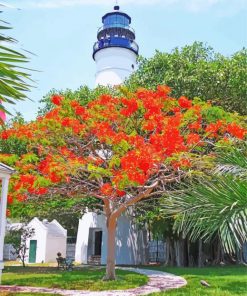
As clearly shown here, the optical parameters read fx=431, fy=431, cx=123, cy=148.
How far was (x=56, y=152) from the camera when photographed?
13352 mm

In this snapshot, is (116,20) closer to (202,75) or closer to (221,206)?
(202,75)

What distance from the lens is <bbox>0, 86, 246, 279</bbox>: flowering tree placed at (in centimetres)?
1146

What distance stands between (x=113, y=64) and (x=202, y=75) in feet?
41.8

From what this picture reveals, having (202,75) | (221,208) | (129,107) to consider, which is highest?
(202,75)

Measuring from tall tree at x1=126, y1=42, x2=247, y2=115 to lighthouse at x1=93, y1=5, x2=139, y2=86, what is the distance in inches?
390

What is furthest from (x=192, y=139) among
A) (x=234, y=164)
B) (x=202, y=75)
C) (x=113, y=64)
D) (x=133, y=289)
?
(x=113, y=64)

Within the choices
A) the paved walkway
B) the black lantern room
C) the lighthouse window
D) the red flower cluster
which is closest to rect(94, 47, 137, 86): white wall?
the black lantern room

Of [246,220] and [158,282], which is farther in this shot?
[158,282]

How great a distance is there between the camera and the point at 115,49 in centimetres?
2897

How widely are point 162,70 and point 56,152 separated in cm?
658

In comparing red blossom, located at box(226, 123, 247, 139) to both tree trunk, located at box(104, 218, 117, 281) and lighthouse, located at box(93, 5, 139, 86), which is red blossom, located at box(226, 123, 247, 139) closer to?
tree trunk, located at box(104, 218, 117, 281)

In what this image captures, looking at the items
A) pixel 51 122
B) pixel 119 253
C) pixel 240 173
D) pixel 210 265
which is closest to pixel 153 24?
pixel 51 122

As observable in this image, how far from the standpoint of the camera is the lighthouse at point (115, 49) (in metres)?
28.2

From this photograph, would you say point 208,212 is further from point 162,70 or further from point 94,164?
point 162,70
